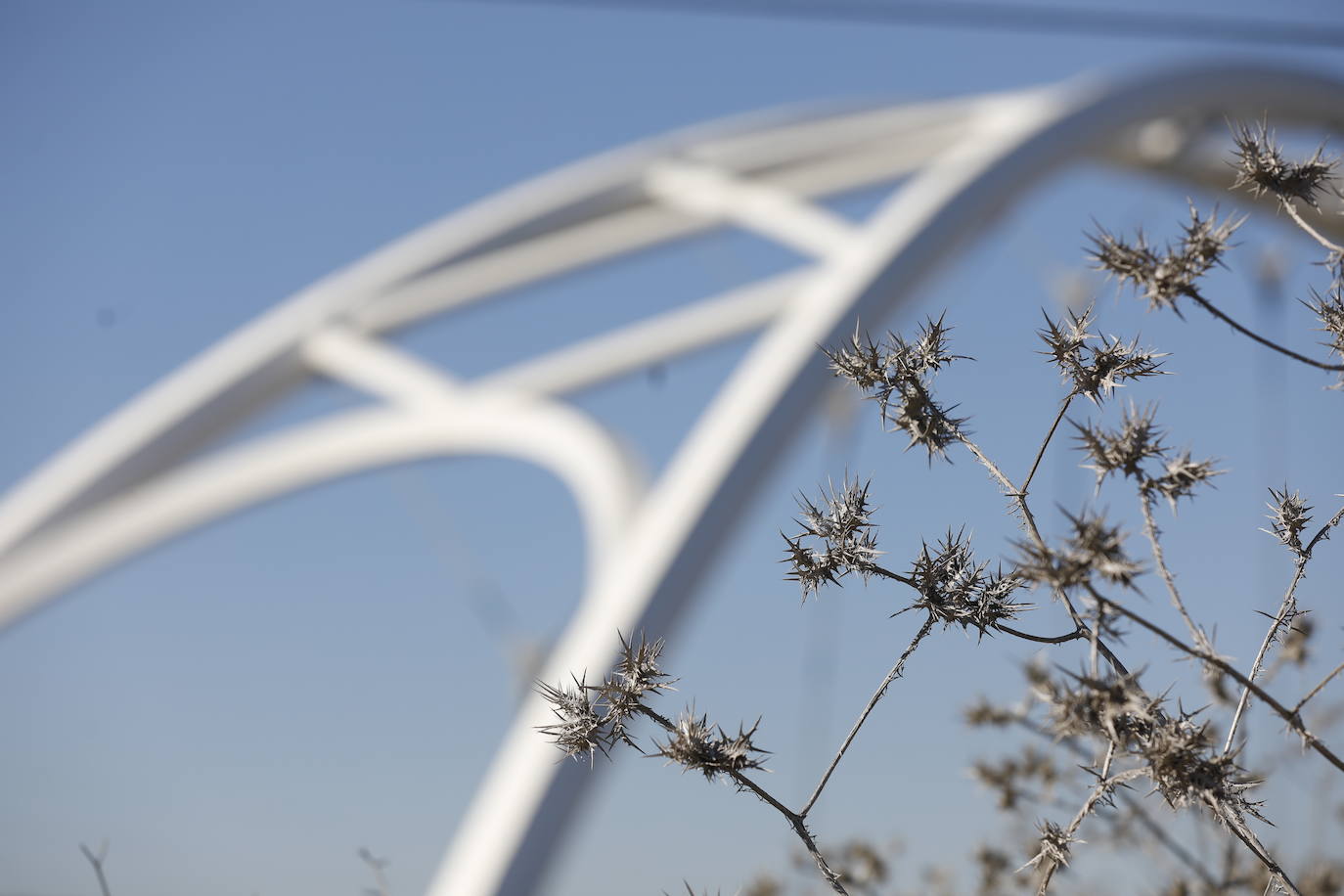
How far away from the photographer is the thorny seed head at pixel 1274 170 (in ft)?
7.70

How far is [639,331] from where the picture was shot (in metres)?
16.8

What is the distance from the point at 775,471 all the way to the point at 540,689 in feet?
36.7

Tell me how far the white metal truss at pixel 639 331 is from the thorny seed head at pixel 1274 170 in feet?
32.4

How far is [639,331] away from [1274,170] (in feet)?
47.6

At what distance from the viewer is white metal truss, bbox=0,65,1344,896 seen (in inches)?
521

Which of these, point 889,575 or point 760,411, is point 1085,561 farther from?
point 760,411

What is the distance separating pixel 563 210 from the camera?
62.7ft

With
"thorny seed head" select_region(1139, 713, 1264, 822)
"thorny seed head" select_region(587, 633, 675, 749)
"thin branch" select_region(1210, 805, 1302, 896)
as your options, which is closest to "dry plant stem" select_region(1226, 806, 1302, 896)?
"thin branch" select_region(1210, 805, 1302, 896)

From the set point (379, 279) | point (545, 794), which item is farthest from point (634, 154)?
point (545, 794)

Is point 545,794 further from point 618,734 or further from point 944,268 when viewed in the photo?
point 618,734

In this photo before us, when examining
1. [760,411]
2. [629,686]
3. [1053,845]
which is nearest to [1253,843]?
[1053,845]

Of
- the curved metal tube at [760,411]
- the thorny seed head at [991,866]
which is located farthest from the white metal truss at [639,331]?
the thorny seed head at [991,866]

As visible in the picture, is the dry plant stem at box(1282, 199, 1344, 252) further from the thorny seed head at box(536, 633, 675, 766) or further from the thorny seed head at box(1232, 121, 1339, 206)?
the thorny seed head at box(536, 633, 675, 766)

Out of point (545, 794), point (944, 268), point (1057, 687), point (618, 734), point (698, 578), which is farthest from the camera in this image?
point (944, 268)
